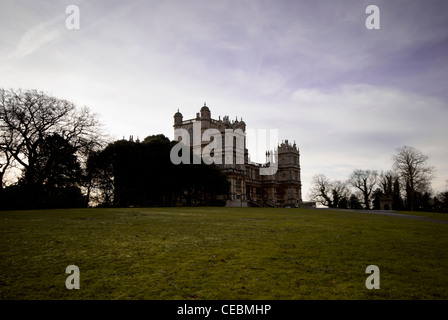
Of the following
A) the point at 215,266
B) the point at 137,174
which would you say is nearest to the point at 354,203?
the point at 137,174

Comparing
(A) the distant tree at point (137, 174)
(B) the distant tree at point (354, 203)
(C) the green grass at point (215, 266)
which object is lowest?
(B) the distant tree at point (354, 203)

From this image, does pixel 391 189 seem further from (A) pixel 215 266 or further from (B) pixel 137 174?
(A) pixel 215 266

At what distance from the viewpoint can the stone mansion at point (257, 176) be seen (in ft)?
223

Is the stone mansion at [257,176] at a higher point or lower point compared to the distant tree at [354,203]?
higher

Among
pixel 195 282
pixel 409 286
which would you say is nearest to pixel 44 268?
pixel 195 282

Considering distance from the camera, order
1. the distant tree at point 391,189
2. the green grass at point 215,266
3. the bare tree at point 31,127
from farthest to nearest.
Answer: the distant tree at point 391,189 → the bare tree at point 31,127 → the green grass at point 215,266

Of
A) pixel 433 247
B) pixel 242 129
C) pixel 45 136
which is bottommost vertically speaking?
pixel 433 247

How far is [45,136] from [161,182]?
652 inches

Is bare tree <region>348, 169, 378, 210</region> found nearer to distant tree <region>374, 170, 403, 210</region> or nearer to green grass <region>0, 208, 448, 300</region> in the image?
distant tree <region>374, 170, 403, 210</region>

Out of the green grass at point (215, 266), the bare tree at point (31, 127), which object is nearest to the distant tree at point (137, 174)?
the bare tree at point (31, 127)

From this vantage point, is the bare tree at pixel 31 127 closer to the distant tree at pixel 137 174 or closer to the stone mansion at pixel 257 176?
the distant tree at pixel 137 174

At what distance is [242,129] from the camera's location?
7525 centimetres
